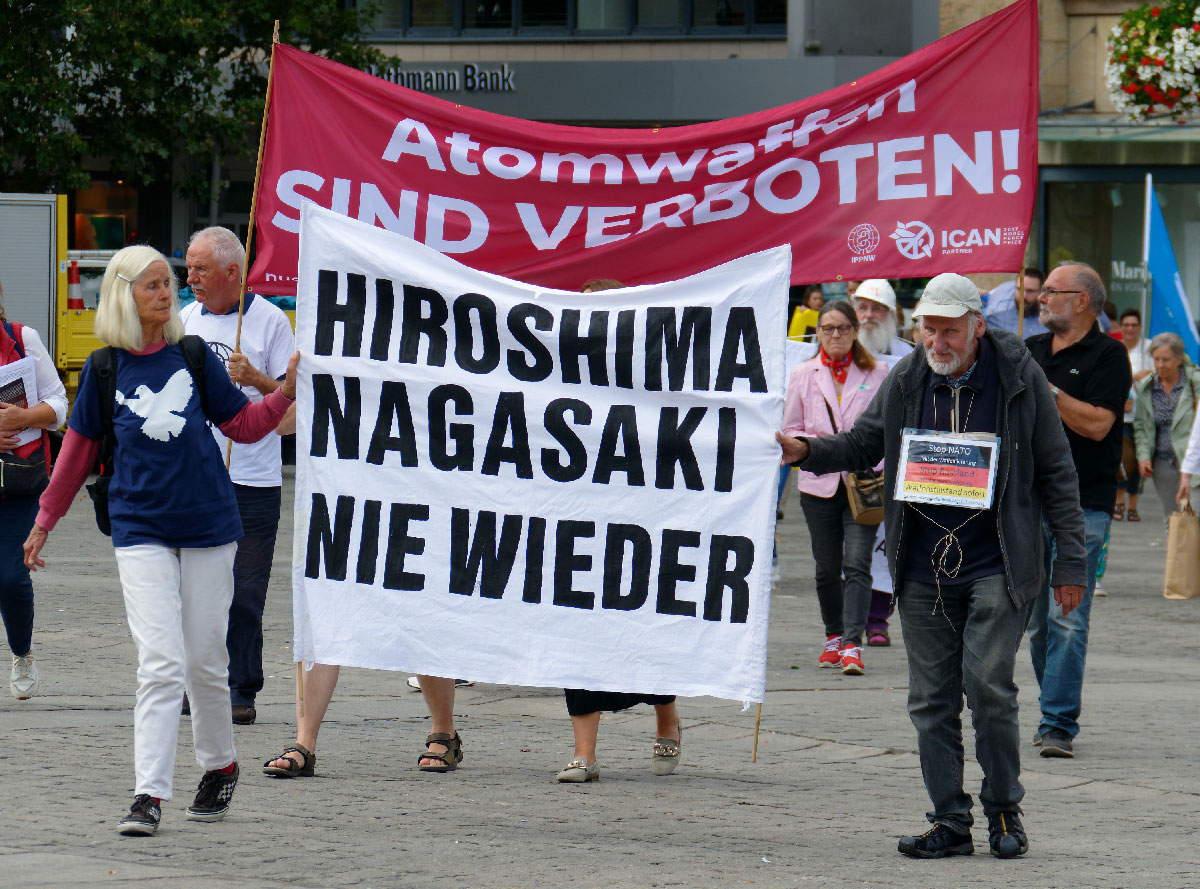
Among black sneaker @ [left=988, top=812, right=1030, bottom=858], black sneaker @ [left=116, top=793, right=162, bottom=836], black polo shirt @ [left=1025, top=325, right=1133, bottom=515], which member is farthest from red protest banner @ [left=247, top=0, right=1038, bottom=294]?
black sneaker @ [left=116, top=793, right=162, bottom=836]

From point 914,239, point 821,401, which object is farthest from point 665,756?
point 821,401

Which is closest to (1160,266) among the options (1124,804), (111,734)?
(1124,804)

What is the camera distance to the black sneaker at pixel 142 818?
233 inches

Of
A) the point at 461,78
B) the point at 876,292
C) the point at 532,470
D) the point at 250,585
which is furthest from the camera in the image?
the point at 461,78

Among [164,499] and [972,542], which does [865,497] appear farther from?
[164,499]

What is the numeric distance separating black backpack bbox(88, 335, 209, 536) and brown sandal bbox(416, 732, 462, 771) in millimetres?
1585

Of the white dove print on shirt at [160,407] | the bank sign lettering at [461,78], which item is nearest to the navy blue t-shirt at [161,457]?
the white dove print on shirt at [160,407]

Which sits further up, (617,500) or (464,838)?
(617,500)

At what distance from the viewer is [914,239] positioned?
8.40 metres

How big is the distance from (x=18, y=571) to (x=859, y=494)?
4346 millimetres

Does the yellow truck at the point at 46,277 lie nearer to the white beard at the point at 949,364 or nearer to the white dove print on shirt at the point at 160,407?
the white dove print on shirt at the point at 160,407

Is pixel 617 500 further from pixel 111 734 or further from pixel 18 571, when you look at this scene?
pixel 18 571

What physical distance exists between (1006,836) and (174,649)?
2.79m

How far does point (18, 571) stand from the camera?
854 cm
